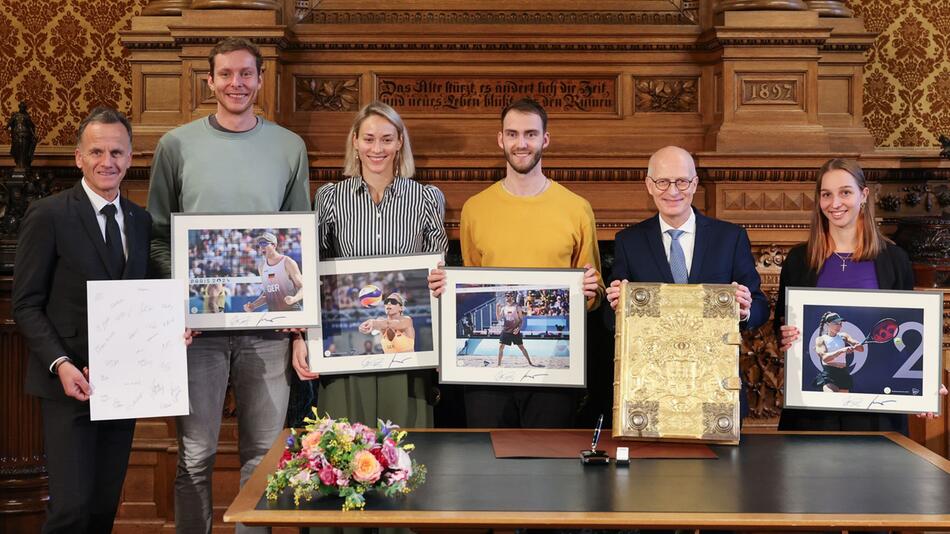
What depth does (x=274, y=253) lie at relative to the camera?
11.7 ft

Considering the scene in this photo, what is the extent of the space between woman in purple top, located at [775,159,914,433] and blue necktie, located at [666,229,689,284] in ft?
1.26

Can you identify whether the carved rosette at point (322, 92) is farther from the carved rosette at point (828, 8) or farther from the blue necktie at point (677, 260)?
the carved rosette at point (828, 8)

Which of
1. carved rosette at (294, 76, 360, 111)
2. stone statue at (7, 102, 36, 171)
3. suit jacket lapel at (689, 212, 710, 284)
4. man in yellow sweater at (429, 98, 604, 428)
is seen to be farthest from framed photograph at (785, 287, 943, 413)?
stone statue at (7, 102, 36, 171)

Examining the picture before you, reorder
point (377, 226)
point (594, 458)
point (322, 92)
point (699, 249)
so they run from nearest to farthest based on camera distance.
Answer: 1. point (594, 458)
2. point (699, 249)
3. point (377, 226)
4. point (322, 92)

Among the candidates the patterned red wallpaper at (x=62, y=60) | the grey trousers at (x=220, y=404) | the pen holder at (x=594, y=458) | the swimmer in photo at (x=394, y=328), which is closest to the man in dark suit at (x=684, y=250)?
the swimmer in photo at (x=394, y=328)

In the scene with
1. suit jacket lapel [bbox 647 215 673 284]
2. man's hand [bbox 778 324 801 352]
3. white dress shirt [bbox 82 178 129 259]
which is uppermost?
white dress shirt [bbox 82 178 129 259]

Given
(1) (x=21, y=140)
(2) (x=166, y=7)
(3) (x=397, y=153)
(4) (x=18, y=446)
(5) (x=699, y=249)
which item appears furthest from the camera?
(2) (x=166, y=7)

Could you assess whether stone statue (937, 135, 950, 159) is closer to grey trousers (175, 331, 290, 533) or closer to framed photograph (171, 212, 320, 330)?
framed photograph (171, 212, 320, 330)

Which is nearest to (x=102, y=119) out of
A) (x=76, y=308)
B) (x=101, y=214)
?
(x=101, y=214)

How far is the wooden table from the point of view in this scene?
2421 millimetres

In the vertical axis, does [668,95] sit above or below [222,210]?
above

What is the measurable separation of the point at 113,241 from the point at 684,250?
1993 mm

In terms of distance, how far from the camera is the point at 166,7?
16.3 feet

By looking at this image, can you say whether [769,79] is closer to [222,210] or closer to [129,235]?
[222,210]
